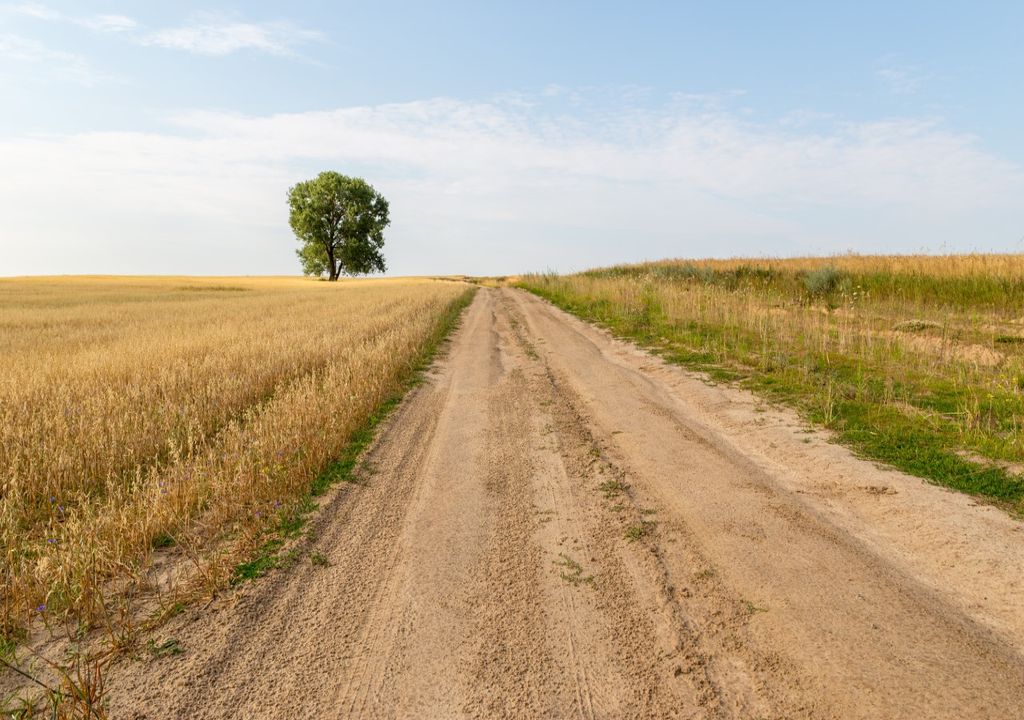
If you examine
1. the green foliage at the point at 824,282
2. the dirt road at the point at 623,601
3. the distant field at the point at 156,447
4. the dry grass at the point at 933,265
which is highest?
the dry grass at the point at 933,265

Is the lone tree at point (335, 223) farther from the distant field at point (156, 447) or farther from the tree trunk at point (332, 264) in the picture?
the distant field at point (156, 447)

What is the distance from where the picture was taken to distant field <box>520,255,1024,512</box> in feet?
20.6

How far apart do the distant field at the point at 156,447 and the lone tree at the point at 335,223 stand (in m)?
54.5

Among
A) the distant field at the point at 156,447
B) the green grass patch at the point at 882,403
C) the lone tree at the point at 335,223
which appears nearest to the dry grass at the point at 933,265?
the green grass patch at the point at 882,403

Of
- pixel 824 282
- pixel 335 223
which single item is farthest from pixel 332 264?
pixel 824 282

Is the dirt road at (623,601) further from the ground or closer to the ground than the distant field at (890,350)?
closer to the ground

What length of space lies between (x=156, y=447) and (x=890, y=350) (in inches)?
478

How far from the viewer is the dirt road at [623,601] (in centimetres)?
273

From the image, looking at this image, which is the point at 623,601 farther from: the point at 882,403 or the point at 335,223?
the point at 335,223

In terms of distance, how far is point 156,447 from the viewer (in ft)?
20.4

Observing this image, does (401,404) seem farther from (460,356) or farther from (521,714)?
(521,714)

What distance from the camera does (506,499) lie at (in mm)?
5160

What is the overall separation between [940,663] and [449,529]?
320 centimetres

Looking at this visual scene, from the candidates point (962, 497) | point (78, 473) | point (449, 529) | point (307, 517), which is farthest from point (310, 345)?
point (962, 497)
